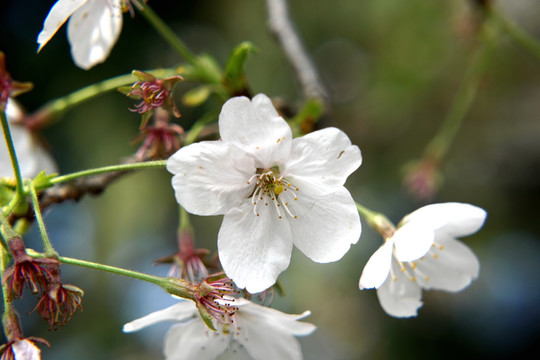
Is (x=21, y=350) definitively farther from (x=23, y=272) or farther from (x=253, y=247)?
(x=253, y=247)

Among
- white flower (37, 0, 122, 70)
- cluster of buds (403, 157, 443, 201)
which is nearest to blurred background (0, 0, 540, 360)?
cluster of buds (403, 157, 443, 201)

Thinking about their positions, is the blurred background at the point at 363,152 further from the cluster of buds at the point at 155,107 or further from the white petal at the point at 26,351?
the white petal at the point at 26,351

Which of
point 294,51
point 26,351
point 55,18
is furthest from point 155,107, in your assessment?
point 294,51

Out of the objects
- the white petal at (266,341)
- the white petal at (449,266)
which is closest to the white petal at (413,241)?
the white petal at (449,266)

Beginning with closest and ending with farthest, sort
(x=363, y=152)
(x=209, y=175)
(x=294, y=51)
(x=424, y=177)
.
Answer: (x=209, y=175)
(x=294, y=51)
(x=424, y=177)
(x=363, y=152)

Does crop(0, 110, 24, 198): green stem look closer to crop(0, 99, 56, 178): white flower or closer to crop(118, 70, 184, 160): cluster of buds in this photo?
crop(118, 70, 184, 160): cluster of buds

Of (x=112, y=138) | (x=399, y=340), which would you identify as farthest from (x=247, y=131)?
(x=399, y=340)
